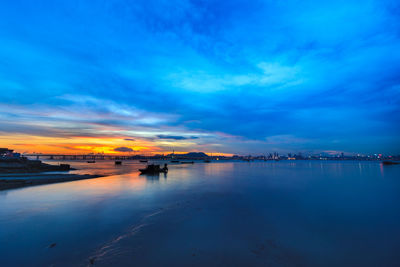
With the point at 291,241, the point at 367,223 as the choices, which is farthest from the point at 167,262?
the point at 367,223

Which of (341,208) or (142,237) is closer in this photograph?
(142,237)

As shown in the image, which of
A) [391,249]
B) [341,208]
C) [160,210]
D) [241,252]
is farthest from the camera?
[341,208]

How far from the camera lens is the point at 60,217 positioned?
13141 mm

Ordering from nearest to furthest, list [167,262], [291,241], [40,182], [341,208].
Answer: [167,262], [291,241], [341,208], [40,182]

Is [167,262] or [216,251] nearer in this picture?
[167,262]

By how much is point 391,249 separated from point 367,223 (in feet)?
15.8

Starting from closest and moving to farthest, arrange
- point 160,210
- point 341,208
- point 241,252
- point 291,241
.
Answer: point 241,252 < point 291,241 < point 160,210 < point 341,208

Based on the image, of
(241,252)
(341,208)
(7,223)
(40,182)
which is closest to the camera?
(241,252)

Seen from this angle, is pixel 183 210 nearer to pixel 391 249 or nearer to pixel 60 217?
pixel 60 217

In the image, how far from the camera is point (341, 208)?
17.5m

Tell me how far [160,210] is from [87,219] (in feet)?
16.7

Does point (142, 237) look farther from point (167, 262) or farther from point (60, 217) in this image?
point (60, 217)

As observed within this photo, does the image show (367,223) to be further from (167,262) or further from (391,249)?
(167,262)

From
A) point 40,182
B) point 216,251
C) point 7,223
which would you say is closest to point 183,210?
point 216,251
